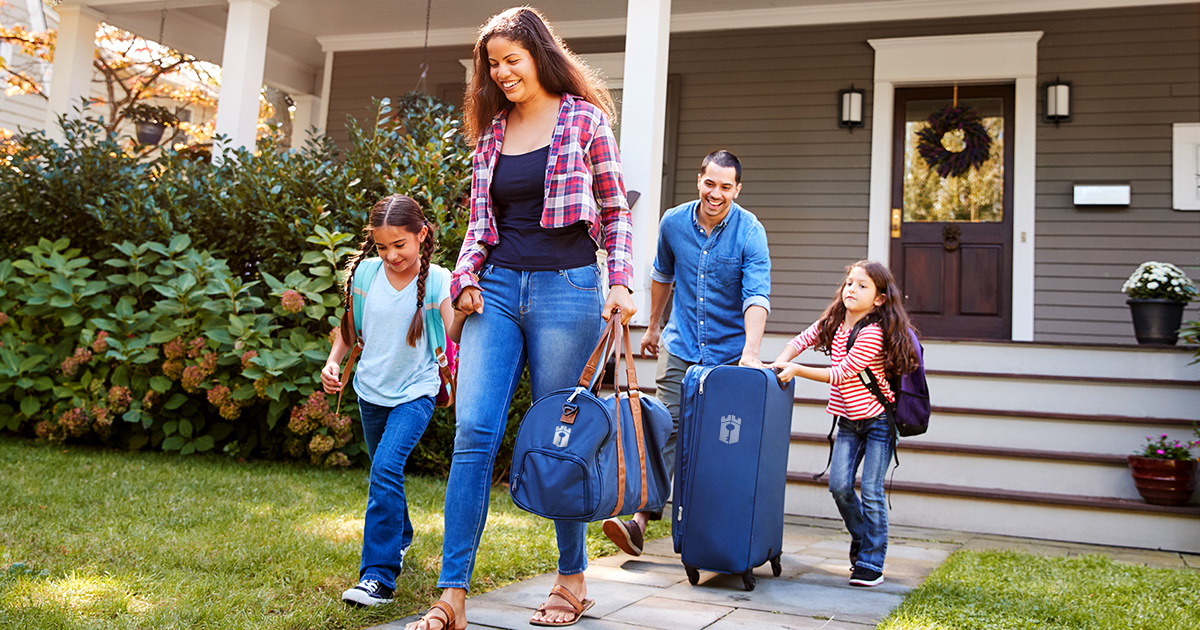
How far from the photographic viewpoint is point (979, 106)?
294 inches

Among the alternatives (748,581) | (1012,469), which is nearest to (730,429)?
(748,581)

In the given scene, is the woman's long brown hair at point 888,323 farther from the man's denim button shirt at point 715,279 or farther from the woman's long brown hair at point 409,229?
the woman's long brown hair at point 409,229

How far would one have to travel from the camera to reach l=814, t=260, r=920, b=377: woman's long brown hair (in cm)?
324

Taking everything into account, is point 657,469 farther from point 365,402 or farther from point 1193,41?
point 1193,41

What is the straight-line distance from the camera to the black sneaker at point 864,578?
3098mm

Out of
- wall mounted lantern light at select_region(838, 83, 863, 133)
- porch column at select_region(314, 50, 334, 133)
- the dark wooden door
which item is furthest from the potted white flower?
porch column at select_region(314, 50, 334, 133)

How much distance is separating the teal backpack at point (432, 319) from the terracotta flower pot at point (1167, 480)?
367 centimetres

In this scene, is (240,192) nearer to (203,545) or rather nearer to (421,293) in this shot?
(203,545)

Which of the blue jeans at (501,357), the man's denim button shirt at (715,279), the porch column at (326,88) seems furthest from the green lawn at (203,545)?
the porch column at (326,88)

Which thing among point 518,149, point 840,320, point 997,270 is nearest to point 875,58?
point 997,270

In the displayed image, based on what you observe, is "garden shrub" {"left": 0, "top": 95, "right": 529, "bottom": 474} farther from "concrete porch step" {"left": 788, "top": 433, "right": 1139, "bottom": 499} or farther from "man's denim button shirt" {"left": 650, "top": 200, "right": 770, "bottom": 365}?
"concrete porch step" {"left": 788, "top": 433, "right": 1139, "bottom": 499}

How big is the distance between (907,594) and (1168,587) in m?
1.05

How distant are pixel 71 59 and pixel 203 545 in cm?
738

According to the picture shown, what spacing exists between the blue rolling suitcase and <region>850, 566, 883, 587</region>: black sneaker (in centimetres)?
29
